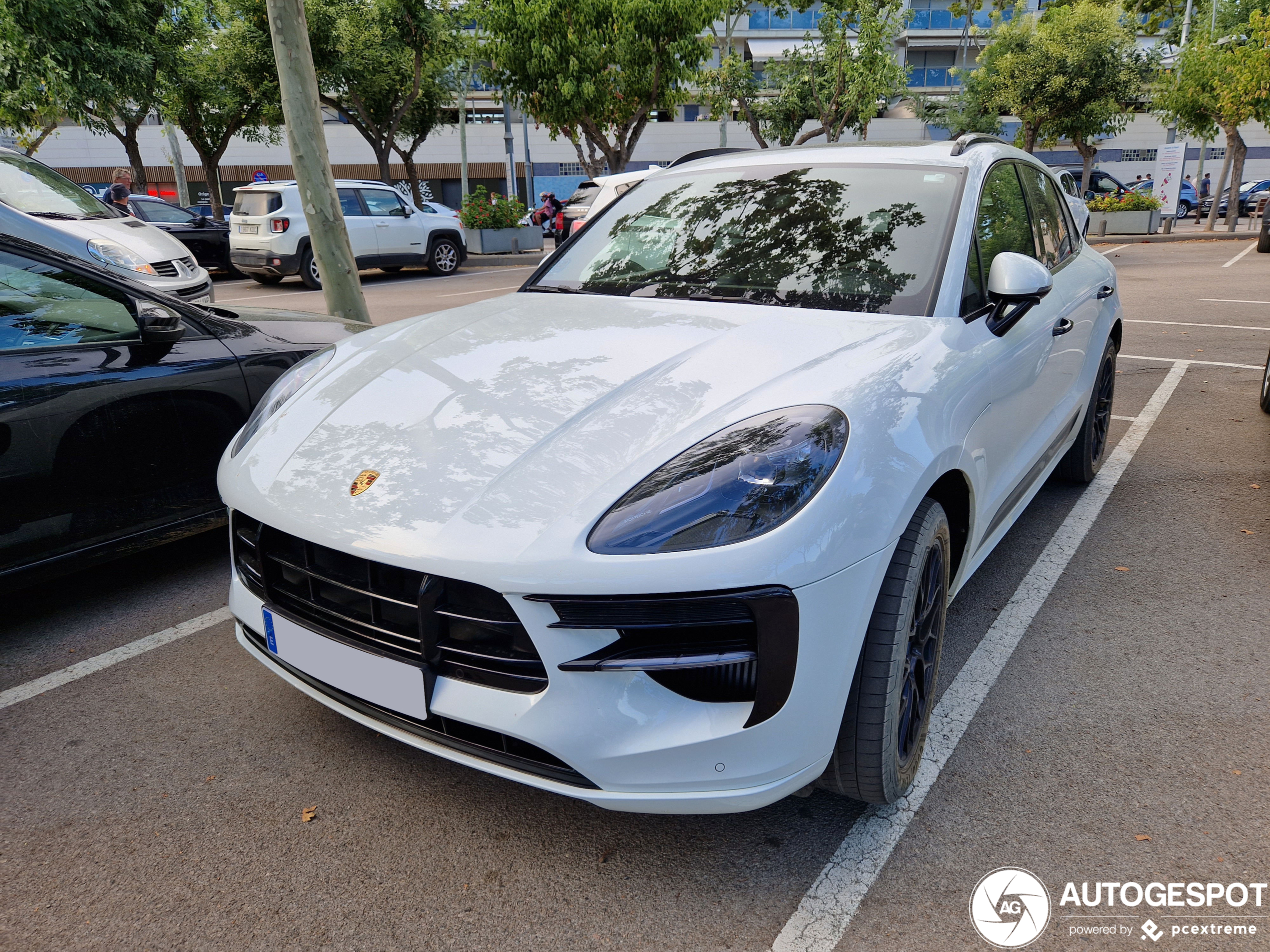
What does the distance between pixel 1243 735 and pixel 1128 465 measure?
2.82 m

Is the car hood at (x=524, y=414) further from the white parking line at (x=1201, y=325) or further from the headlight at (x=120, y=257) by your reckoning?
the white parking line at (x=1201, y=325)

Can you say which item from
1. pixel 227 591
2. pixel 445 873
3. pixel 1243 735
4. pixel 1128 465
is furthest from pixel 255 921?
pixel 1128 465

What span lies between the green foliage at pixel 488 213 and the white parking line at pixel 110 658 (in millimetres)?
17946

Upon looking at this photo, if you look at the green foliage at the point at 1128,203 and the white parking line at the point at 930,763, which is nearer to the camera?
the white parking line at the point at 930,763

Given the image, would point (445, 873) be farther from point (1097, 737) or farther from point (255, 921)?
point (1097, 737)

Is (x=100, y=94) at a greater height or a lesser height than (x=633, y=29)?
lesser

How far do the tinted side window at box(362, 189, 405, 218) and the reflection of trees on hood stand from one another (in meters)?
13.7

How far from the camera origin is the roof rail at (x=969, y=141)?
10.6 feet

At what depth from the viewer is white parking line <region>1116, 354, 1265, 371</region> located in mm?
7625

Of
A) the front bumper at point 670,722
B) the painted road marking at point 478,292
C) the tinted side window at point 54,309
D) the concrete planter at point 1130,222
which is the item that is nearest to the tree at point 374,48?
the painted road marking at point 478,292

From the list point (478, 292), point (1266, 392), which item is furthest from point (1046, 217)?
point (478, 292)

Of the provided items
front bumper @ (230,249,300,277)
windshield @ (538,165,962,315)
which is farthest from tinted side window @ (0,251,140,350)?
front bumper @ (230,249,300,277)

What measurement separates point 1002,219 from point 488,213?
1845 centimetres

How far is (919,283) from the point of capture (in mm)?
2666
